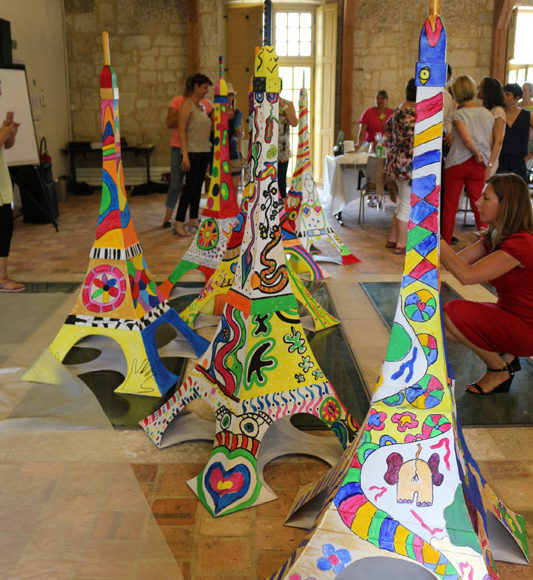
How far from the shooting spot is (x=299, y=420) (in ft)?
9.47

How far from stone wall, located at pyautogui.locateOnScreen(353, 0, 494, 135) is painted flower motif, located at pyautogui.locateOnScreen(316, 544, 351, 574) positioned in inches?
405

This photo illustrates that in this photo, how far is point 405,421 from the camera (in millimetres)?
1548

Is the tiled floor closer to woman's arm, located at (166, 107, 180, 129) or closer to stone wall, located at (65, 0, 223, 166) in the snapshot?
woman's arm, located at (166, 107, 180, 129)

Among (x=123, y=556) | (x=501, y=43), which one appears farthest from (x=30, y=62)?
(x=123, y=556)

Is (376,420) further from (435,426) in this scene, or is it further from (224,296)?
(224,296)

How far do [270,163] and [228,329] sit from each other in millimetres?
597

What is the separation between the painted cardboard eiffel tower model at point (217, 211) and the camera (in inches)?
159

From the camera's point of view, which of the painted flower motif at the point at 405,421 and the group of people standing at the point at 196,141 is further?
the group of people standing at the point at 196,141

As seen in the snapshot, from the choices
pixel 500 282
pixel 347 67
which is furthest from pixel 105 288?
pixel 347 67

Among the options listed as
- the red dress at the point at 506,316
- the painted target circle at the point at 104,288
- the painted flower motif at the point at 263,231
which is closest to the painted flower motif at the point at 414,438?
the painted flower motif at the point at 263,231

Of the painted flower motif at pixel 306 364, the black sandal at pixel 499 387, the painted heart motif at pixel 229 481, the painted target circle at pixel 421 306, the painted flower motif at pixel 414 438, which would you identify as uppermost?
the painted target circle at pixel 421 306

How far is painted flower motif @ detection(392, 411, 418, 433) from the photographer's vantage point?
154cm

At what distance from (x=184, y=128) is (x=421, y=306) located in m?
5.10

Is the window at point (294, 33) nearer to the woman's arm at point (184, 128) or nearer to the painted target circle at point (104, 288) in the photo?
the woman's arm at point (184, 128)
